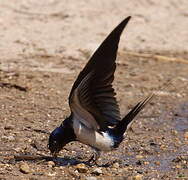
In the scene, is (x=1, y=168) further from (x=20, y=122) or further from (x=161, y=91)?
(x=161, y=91)

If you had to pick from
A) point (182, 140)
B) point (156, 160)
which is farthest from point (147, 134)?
point (156, 160)

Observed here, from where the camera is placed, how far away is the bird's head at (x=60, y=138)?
5633 mm

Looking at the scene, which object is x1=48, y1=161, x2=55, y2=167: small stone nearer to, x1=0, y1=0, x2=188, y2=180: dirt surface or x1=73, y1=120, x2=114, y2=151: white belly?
x1=0, y1=0, x2=188, y2=180: dirt surface

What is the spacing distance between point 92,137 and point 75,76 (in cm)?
315

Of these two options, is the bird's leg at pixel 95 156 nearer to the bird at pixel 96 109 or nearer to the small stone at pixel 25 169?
the bird at pixel 96 109

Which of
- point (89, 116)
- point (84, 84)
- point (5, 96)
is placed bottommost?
point (5, 96)

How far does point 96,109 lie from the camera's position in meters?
5.45

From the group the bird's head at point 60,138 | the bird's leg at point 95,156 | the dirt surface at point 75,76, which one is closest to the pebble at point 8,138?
the dirt surface at point 75,76

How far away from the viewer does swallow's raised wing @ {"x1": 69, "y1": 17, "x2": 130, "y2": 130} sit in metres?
5.12

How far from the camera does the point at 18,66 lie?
866cm

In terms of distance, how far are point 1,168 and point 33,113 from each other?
66.4 inches

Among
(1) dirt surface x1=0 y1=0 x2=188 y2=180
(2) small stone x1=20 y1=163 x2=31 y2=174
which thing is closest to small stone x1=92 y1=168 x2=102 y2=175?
(1) dirt surface x1=0 y1=0 x2=188 y2=180

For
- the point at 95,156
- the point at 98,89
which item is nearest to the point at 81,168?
the point at 95,156

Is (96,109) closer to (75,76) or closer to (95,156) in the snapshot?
(95,156)
